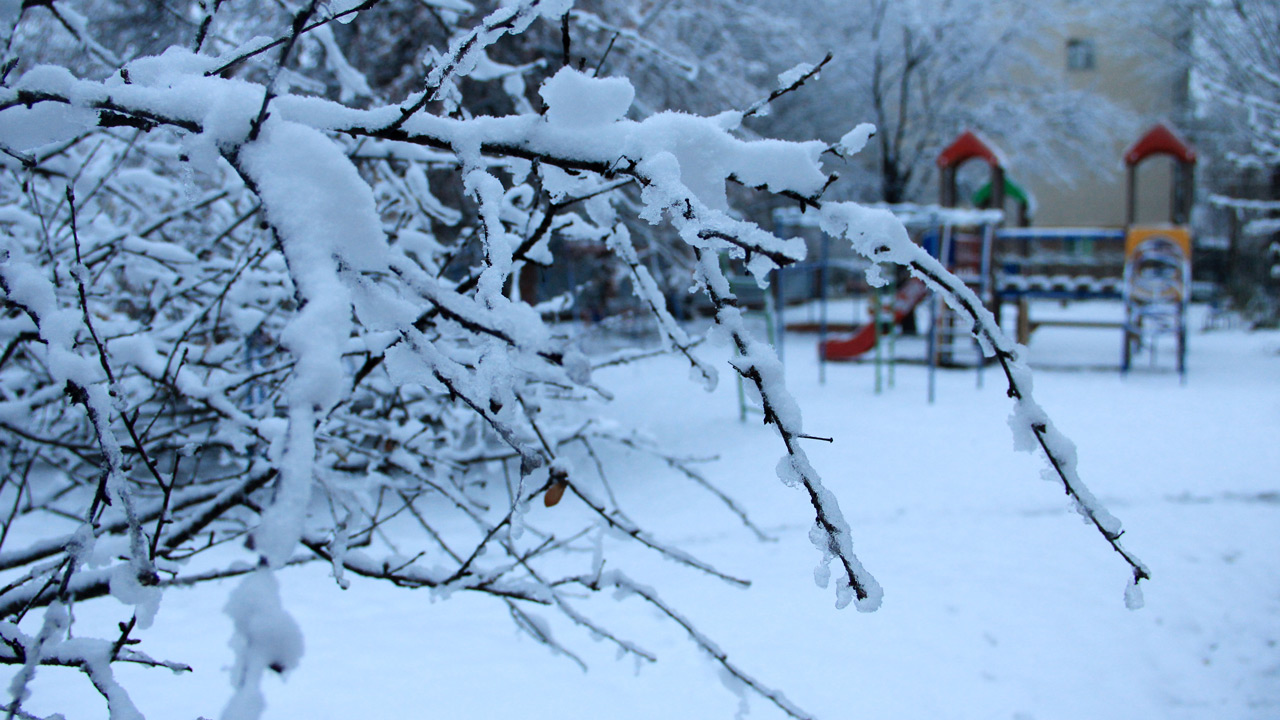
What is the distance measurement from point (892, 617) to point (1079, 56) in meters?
24.3

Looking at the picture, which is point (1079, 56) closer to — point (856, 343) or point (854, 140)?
point (856, 343)

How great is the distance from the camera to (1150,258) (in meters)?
8.70

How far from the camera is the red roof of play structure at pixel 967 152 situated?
9.77 metres

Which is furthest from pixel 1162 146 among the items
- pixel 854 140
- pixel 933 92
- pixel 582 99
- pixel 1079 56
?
pixel 1079 56

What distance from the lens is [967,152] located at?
33.2ft

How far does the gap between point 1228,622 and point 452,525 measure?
12.1 ft

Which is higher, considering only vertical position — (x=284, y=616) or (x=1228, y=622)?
(x=284, y=616)

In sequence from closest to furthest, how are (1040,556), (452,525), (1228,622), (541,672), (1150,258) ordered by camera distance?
(541,672)
(1228,622)
(1040,556)
(452,525)
(1150,258)

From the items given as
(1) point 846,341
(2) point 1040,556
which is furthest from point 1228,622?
(1) point 846,341

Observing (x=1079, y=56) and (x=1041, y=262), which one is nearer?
(x=1041, y=262)

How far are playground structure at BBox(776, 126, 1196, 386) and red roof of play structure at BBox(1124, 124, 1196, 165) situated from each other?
0.04 ft

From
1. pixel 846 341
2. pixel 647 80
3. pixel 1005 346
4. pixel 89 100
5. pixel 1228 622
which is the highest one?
pixel 647 80

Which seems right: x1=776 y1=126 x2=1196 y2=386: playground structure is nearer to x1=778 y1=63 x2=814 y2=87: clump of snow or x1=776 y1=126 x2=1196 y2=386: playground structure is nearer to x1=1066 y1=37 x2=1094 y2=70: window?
x1=778 y1=63 x2=814 y2=87: clump of snow

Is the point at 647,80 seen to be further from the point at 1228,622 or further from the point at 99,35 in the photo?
the point at 1228,622
